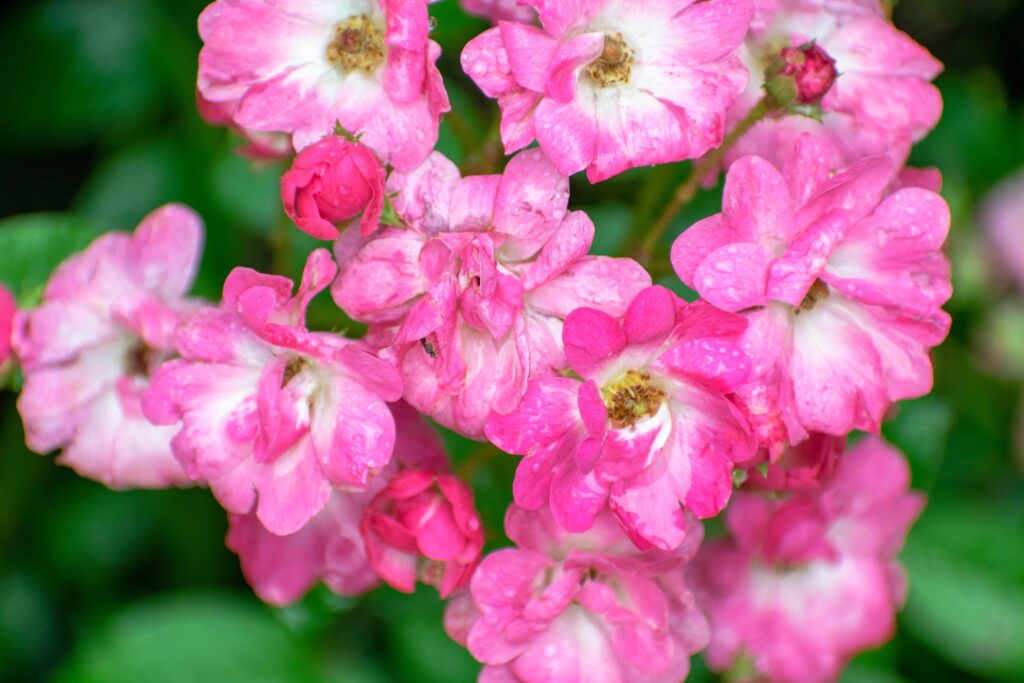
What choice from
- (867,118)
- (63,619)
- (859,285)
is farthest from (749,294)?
(63,619)

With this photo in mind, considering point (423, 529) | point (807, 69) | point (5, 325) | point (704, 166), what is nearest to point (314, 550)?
point (423, 529)

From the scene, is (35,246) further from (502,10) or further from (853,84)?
(853,84)

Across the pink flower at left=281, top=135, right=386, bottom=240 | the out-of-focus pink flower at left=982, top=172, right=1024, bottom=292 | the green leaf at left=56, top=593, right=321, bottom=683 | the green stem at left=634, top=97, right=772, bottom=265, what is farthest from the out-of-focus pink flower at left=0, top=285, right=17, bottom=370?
the out-of-focus pink flower at left=982, top=172, right=1024, bottom=292

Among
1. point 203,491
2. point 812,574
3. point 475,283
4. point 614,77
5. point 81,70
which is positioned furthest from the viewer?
point 81,70

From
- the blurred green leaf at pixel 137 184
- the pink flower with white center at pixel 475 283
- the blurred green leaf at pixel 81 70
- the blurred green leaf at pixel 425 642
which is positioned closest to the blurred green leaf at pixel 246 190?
the blurred green leaf at pixel 137 184

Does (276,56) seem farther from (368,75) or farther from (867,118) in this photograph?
(867,118)
